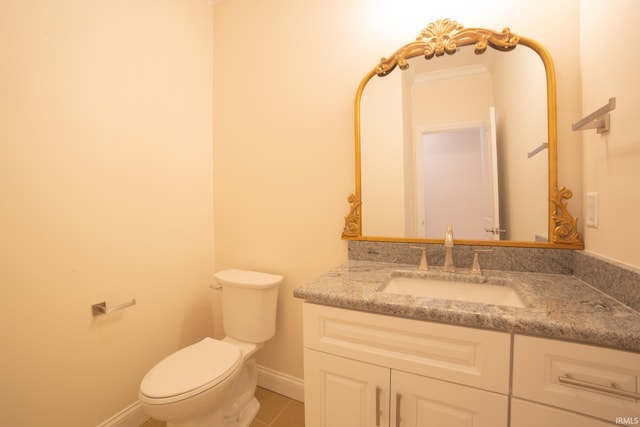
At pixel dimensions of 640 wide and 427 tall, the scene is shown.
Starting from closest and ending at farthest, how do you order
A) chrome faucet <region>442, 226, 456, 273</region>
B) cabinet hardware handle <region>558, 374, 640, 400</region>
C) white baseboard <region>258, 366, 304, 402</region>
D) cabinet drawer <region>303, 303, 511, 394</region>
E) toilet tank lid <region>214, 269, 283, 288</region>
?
1. cabinet hardware handle <region>558, 374, 640, 400</region>
2. cabinet drawer <region>303, 303, 511, 394</region>
3. chrome faucet <region>442, 226, 456, 273</region>
4. toilet tank lid <region>214, 269, 283, 288</region>
5. white baseboard <region>258, 366, 304, 402</region>

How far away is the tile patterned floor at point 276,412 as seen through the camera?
4.73 feet

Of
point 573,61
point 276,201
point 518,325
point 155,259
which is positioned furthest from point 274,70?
point 518,325

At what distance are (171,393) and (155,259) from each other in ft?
2.46

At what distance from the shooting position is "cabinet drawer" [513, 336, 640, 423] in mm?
616

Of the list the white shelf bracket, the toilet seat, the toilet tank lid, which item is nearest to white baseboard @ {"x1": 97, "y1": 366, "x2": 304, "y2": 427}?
the toilet seat

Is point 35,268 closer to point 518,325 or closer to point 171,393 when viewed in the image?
point 171,393

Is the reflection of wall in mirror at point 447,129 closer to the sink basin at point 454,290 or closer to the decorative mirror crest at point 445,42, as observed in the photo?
the decorative mirror crest at point 445,42

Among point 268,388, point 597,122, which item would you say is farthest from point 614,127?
point 268,388

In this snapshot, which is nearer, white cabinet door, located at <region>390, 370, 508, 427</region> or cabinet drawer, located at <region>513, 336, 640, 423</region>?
cabinet drawer, located at <region>513, 336, 640, 423</region>

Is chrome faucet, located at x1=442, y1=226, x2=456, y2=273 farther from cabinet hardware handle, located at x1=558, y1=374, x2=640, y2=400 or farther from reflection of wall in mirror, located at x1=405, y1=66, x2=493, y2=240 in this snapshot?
cabinet hardware handle, located at x1=558, y1=374, x2=640, y2=400

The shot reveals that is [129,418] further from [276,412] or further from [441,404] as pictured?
[441,404]

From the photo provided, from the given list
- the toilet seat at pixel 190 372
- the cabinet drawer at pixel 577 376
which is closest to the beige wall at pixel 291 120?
the toilet seat at pixel 190 372

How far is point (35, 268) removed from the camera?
43.0 inches

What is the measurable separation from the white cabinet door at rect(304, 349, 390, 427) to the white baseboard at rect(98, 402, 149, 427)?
1.05 metres
